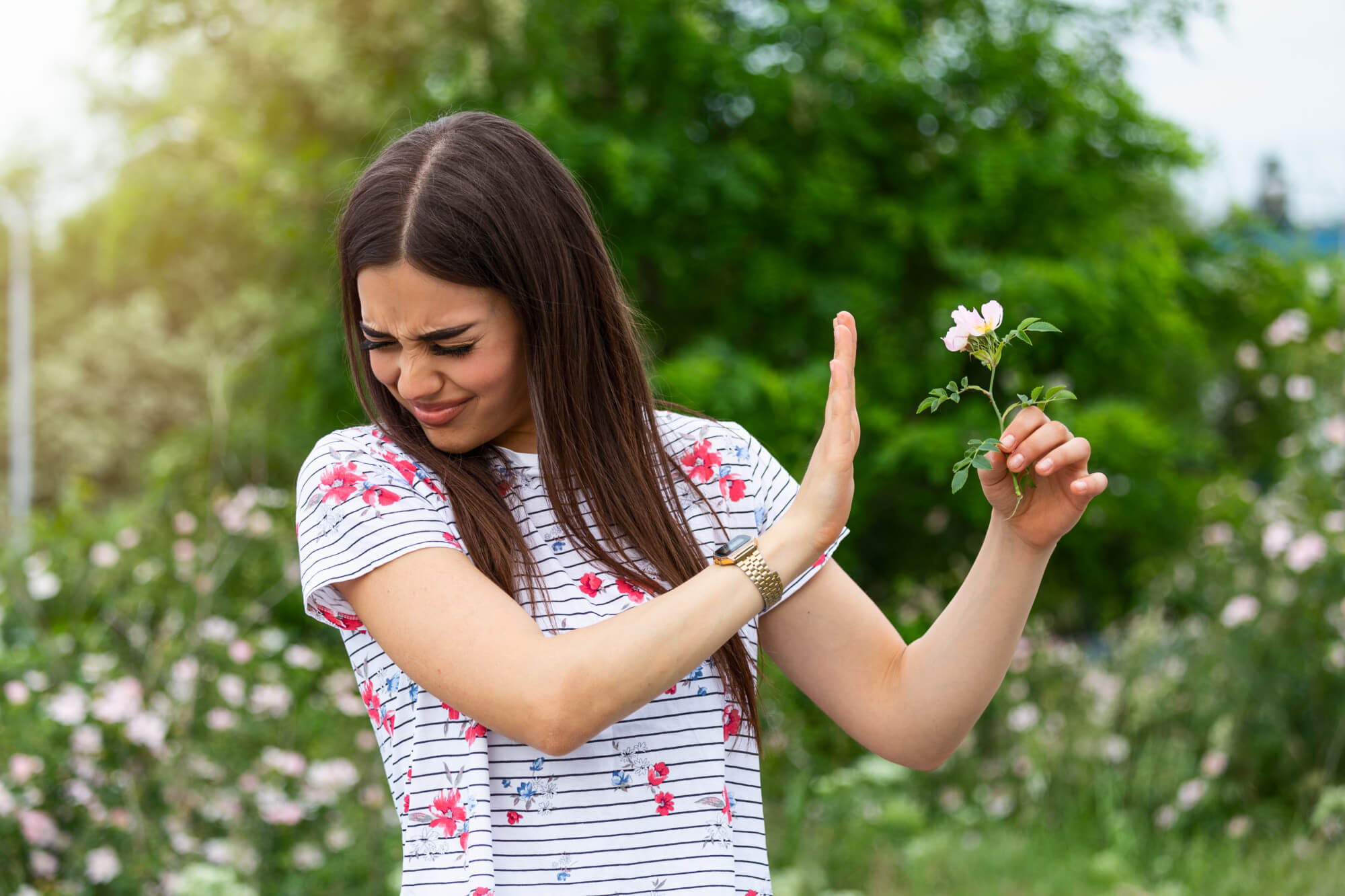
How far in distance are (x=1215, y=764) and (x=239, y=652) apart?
3.29 m

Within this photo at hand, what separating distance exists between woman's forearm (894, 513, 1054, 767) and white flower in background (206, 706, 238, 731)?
275 cm

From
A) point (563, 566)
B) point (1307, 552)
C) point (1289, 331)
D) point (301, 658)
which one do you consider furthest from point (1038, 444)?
point (1289, 331)

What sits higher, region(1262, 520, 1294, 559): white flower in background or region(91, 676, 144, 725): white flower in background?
region(91, 676, 144, 725): white flower in background

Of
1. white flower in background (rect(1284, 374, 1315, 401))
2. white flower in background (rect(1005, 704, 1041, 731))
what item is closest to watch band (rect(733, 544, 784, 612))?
white flower in background (rect(1005, 704, 1041, 731))

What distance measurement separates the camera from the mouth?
1.38m

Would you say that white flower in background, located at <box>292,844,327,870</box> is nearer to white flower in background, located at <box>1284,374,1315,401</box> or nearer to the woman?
the woman

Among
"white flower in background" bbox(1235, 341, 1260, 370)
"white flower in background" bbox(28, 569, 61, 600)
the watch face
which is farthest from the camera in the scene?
"white flower in background" bbox(1235, 341, 1260, 370)

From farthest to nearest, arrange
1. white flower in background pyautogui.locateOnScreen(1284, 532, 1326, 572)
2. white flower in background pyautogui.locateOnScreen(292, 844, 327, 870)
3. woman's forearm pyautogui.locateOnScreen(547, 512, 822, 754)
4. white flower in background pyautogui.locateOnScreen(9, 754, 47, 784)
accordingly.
Answer: 1. white flower in background pyautogui.locateOnScreen(1284, 532, 1326, 572)
2. white flower in background pyautogui.locateOnScreen(292, 844, 327, 870)
3. white flower in background pyautogui.locateOnScreen(9, 754, 47, 784)
4. woman's forearm pyautogui.locateOnScreen(547, 512, 822, 754)

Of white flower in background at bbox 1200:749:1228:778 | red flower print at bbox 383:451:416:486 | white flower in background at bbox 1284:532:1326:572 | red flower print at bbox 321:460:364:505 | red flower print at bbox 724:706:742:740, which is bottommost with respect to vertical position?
white flower in background at bbox 1200:749:1228:778

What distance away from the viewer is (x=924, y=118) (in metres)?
5.79

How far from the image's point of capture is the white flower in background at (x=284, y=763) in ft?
11.5

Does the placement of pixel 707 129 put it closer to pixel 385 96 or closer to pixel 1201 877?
pixel 385 96

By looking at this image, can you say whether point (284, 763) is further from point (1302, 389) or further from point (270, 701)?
point (1302, 389)

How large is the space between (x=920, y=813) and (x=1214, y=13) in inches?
162
